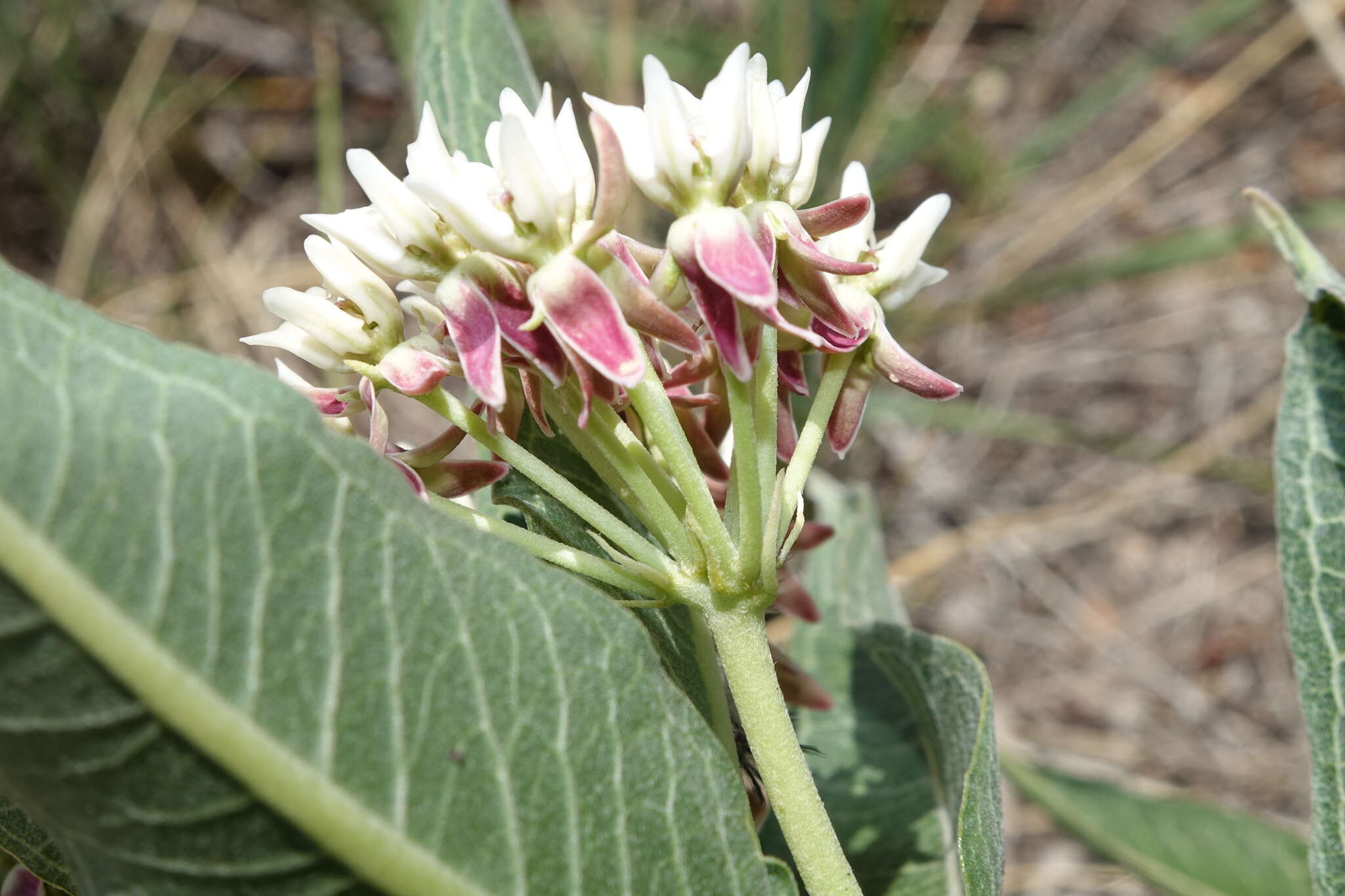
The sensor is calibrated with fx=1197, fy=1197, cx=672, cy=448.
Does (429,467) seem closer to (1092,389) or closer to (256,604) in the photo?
(256,604)

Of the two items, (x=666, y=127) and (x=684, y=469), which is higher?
(x=666, y=127)

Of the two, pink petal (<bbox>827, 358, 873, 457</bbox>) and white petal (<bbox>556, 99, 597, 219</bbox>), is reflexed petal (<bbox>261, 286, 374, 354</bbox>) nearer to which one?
white petal (<bbox>556, 99, 597, 219</bbox>)

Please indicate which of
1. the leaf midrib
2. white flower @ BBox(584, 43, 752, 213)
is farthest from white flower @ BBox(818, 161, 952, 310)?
the leaf midrib

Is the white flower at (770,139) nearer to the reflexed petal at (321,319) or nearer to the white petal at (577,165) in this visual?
the white petal at (577,165)

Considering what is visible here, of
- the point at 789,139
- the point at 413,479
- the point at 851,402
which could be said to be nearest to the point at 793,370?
the point at 851,402

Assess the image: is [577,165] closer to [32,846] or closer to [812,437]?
[812,437]

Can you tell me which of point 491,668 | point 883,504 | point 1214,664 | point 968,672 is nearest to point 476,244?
point 491,668
